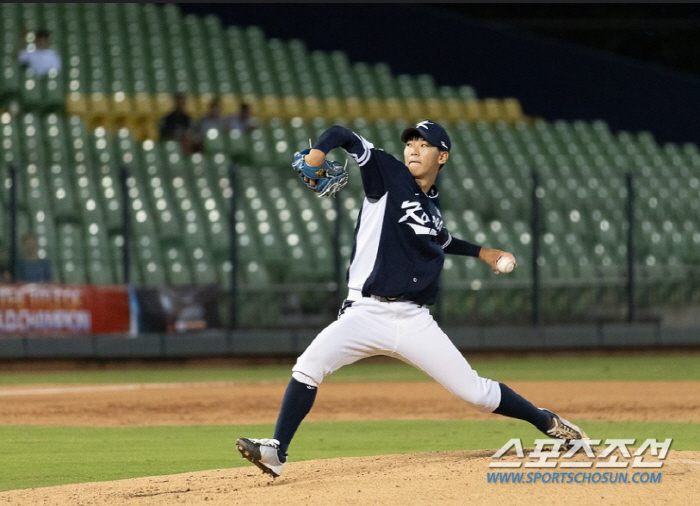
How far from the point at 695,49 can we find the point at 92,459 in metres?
19.7

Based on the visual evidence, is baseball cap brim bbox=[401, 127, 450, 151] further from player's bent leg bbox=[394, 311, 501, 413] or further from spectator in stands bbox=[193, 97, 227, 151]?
spectator in stands bbox=[193, 97, 227, 151]

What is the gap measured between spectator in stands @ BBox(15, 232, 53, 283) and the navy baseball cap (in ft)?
28.6

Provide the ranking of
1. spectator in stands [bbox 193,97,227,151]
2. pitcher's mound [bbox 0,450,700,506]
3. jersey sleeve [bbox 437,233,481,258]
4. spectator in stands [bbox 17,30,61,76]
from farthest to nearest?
1. spectator in stands [bbox 17,30,61,76]
2. spectator in stands [bbox 193,97,227,151]
3. jersey sleeve [bbox 437,233,481,258]
4. pitcher's mound [bbox 0,450,700,506]

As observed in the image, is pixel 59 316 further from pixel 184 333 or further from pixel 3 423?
pixel 3 423

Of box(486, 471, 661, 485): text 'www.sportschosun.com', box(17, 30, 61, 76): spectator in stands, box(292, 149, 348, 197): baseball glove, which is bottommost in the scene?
box(486, 471, 661, 485): text 'www.sportschosun.com'

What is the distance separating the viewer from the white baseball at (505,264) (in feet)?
18.8

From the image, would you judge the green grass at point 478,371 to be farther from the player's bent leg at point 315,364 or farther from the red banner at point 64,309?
the player's bent leg at point 315,364

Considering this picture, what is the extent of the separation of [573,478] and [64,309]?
9.33 m

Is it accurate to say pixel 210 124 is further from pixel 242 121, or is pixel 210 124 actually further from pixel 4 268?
pixel 4 268

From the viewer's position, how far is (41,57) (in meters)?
18.0

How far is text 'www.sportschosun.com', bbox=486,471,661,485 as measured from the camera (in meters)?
5.34

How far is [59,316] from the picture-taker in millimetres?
13703

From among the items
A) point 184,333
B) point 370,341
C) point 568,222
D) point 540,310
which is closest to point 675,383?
point 540,310

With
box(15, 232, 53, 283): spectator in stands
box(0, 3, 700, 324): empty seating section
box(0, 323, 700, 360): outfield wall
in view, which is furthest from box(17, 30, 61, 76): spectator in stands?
box(0, 323, 700, 360): outfield wall
